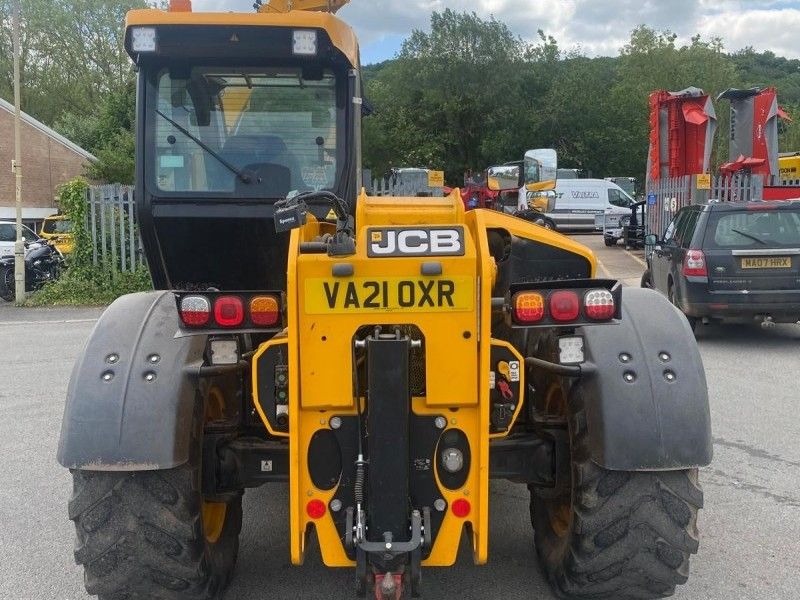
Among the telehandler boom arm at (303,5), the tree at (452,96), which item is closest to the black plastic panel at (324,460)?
the telehandler boom arm at (303,5)

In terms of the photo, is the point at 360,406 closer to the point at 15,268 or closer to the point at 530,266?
the point at 530,266

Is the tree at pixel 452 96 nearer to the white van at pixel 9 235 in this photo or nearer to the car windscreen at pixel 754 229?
the white van at pixel 9 235

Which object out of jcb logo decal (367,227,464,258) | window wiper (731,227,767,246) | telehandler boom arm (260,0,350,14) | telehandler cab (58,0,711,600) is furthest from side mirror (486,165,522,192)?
jcb logo decal (367,227,464,258)

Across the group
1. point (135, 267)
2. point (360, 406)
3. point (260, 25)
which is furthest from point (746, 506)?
point (135, 267)

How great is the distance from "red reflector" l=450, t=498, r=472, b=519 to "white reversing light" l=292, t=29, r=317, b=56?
2.76 m

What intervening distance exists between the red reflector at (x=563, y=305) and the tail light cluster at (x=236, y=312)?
0.99m

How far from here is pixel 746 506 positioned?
15.7 feet

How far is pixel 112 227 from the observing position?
15.3m

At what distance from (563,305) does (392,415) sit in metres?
0.74

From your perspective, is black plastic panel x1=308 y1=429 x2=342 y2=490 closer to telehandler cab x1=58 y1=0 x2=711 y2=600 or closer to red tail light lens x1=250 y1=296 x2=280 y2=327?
telehandler cab x1=58 y1=0 x2=711 y2=600

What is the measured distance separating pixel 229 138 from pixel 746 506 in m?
3.67

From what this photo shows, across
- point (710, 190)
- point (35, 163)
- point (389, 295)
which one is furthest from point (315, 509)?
point (35, 163)

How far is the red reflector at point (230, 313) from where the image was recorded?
3.06 meters

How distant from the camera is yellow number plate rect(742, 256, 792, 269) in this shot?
962 cm
